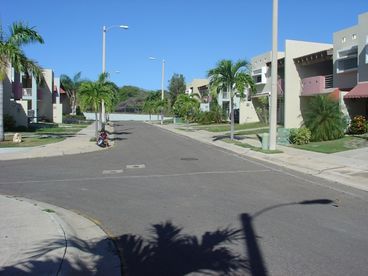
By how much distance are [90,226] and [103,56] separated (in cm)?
2874

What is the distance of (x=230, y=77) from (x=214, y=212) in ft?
71.0

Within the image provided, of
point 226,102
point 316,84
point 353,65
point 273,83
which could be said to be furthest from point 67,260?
point 226,102

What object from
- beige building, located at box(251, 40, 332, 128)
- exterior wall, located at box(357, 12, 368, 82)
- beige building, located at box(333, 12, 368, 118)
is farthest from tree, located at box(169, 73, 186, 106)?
exterior wall, located at box(357, 12, 368, 82)

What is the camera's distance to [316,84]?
37.5 metres

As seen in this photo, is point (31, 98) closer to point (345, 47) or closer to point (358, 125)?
point (345, 47)

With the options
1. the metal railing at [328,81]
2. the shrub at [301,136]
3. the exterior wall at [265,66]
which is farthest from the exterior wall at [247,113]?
the shrub at [301,136]

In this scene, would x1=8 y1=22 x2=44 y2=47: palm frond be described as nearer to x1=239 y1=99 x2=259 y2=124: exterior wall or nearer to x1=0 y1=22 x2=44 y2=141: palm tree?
x1=0 y1=22 x2=44 y2=141: palm tree

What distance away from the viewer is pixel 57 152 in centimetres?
2384

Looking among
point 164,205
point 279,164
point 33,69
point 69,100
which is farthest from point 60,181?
point 69,100

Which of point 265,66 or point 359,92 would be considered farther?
point 265,66

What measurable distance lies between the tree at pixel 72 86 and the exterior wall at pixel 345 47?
62.0 meters

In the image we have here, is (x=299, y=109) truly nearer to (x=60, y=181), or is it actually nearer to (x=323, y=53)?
(x=323, y=53)

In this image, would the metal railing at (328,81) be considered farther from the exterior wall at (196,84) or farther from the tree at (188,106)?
the exterior wall at (196,84)

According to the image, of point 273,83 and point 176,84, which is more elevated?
point 176,84
